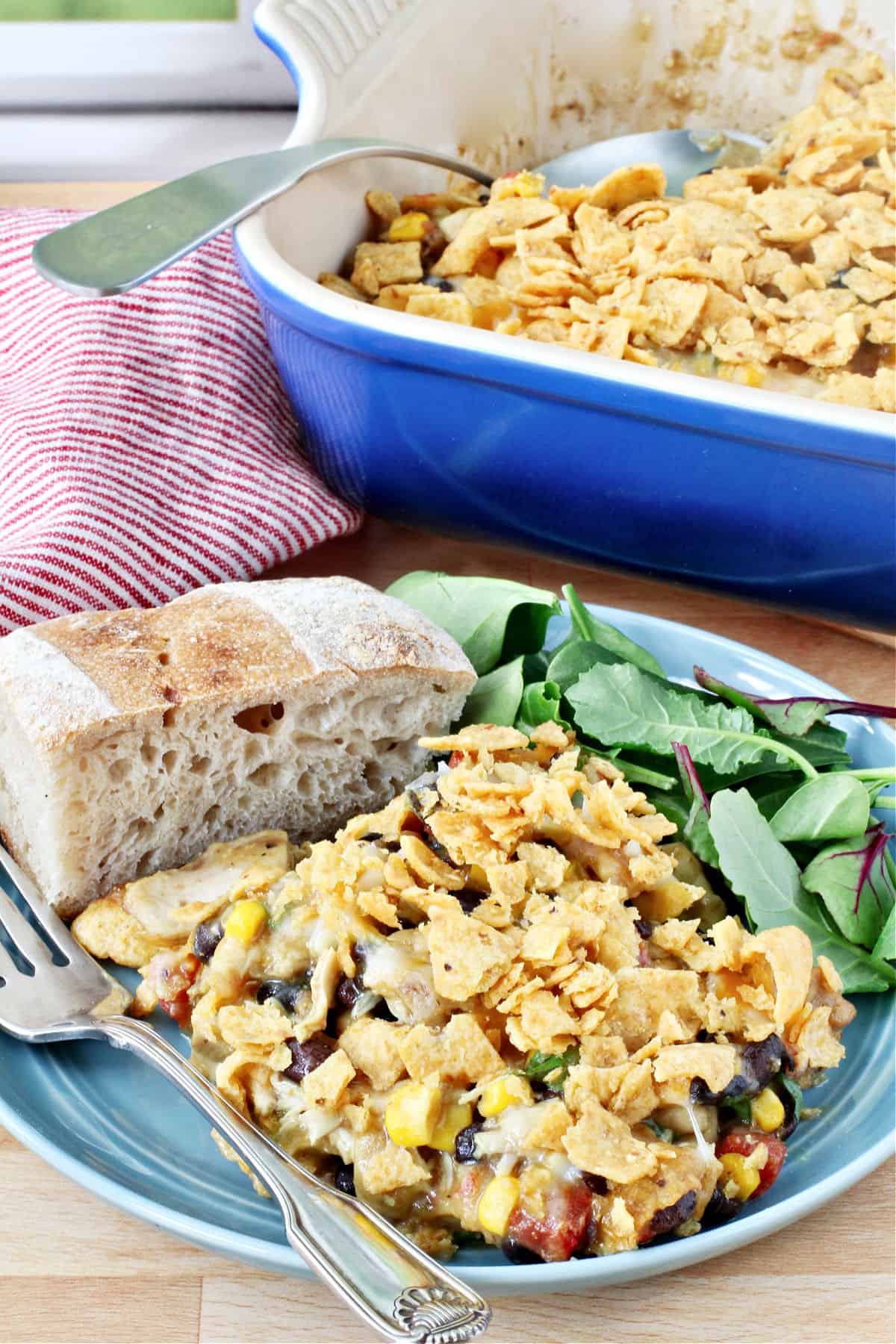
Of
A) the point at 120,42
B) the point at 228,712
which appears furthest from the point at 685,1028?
the point at 120,42

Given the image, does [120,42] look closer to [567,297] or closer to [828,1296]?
[567,297]

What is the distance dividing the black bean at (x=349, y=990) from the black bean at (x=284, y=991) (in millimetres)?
40

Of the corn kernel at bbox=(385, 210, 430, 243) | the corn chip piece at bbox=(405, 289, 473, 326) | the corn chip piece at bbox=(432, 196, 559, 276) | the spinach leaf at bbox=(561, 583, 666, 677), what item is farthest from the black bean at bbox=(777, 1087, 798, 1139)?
the corn kernel at bbox=(385, 210, 430, 243)

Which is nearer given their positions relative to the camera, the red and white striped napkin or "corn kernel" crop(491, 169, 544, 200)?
the red and white striped napkin

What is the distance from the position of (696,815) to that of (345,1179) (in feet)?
1.73

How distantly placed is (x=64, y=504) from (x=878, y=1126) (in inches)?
49.0

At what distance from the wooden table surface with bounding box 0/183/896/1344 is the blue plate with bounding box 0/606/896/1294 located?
0.05m

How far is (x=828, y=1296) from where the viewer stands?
1170mm

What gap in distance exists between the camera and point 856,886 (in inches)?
55.0

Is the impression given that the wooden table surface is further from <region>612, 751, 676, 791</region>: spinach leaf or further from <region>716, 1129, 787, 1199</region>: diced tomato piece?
<region>612, 751, 676, 791</region>: spinach leaf

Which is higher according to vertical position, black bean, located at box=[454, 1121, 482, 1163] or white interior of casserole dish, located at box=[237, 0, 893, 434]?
white interior of casserole dish, located at box=[237, 0, 893, 434]

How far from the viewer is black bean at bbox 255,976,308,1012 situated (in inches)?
49.3

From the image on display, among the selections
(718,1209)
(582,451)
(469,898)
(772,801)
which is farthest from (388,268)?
(718,1209)

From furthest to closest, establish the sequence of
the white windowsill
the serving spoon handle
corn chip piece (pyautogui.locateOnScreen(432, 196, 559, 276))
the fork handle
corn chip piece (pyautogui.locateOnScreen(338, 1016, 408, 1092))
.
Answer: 1. the white windowsill
2. corn chip piece (pyautogui.locateOnScreen(432, 196, 559, 276))
3. the serving spoon handle
4. corn chip piece (pyautogui.locateOnScreen(338, 1016, 408, 1092))
5. the fork handle
